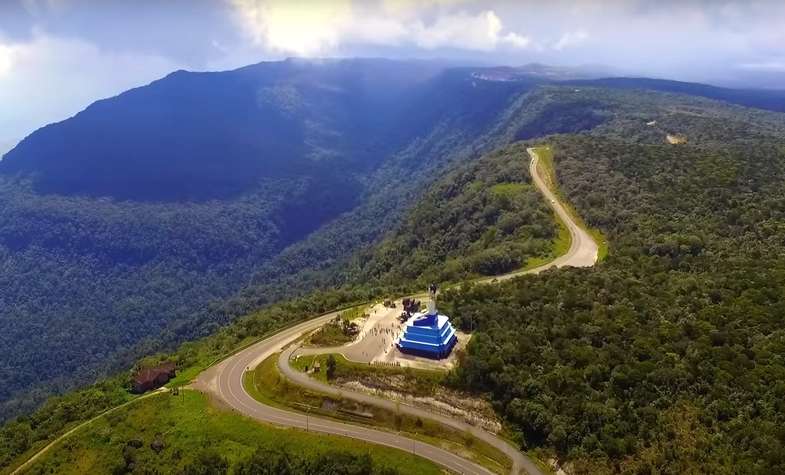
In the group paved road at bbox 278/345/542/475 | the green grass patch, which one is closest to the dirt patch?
paved road at bbox 278/345/542/475

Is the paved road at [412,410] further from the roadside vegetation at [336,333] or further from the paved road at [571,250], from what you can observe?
the paved road at [571,250]

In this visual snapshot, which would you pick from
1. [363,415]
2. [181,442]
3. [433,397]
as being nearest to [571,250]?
[433,397]

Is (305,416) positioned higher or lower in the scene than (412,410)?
lower

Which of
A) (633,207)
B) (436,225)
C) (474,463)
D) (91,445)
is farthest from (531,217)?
(91,445)

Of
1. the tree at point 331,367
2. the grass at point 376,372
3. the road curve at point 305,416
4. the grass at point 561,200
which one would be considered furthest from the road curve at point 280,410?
the grass at point 561,200

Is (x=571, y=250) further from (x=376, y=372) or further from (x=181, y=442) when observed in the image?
(x=181, y=442)

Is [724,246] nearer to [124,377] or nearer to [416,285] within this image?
[416,285]
